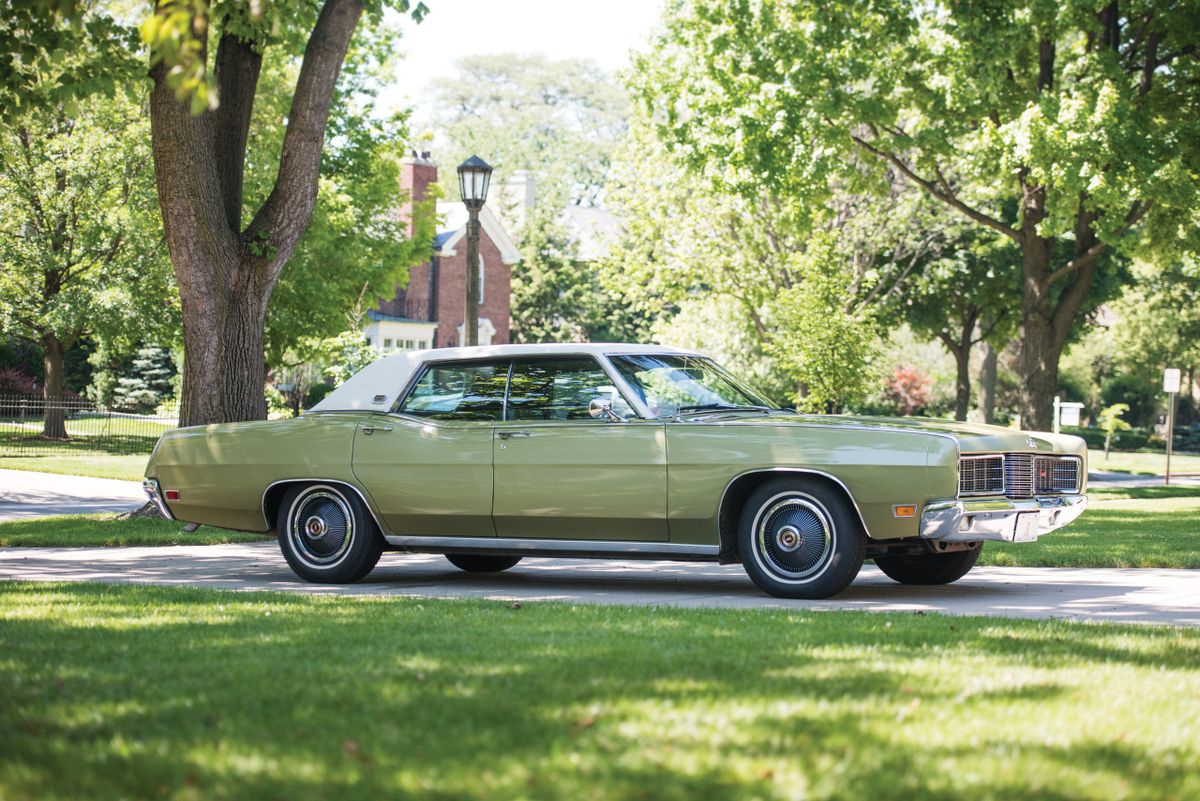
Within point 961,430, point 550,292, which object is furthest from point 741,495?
point 550,292

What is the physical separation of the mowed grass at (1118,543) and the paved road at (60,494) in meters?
10.6

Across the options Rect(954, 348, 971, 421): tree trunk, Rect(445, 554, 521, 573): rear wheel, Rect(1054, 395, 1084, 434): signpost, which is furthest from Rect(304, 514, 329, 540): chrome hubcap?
Rect(954, 348, 971, 421): tree trunk

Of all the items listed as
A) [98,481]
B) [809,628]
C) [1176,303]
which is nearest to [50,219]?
[98,481]

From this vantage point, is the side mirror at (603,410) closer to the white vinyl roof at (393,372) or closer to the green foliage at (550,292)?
the white vinyl roof at (393,372)

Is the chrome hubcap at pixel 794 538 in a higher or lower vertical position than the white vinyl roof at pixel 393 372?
lower

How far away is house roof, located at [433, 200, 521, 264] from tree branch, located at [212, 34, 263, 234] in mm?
40825

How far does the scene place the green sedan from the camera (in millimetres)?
8578

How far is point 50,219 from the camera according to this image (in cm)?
3238

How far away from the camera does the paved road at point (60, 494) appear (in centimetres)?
1748

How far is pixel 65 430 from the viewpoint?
34.8 meters

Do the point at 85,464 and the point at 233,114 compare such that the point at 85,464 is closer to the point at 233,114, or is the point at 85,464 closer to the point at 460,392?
the point at 233,114

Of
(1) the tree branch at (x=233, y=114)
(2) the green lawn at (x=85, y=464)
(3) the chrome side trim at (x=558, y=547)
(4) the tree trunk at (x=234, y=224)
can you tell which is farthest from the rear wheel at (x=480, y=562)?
(2) the green lawn at (x=85, y=464)

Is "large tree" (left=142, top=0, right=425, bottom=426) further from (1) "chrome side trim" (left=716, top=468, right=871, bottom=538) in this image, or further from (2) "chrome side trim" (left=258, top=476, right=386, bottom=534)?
(1) "chrome side trim" (left=716, top=468, right=871, bottom=538)

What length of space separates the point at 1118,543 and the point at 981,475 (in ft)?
19.1
